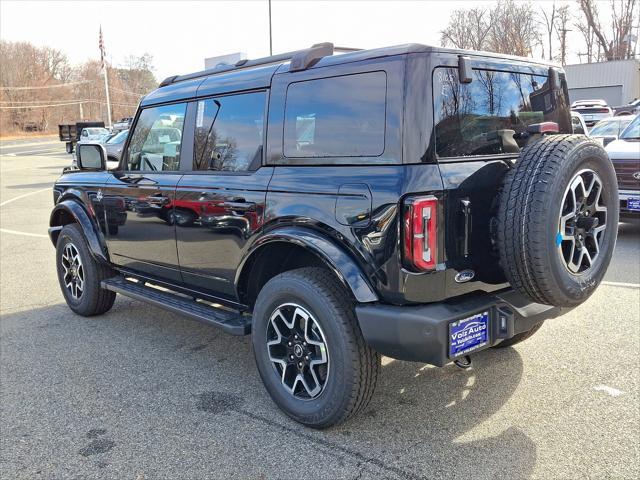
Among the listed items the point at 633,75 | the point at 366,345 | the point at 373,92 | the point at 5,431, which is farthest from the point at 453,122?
the point at 633,75

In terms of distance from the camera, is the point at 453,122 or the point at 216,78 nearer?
the point at 453,122

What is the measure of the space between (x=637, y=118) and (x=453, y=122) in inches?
285

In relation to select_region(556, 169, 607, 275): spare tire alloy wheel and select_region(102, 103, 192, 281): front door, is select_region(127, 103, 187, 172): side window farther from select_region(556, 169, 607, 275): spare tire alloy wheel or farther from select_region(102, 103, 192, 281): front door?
select_region(556, 169, 607, 275): spare tire alloy wheel

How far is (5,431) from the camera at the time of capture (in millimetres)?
3205

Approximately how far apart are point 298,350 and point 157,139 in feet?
7.09

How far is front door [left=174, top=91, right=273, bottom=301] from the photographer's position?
3.44 meters

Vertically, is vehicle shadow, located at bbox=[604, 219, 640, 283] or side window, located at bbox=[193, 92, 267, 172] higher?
side window, located at bbox=[193, 92, 267, 172]

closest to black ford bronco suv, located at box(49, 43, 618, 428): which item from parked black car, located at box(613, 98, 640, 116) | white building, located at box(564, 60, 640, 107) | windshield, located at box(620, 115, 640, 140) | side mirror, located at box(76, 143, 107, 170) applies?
side mirror, located at box(76, 143, 107, 170)

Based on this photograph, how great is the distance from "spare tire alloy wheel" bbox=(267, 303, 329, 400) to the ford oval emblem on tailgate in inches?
30.4

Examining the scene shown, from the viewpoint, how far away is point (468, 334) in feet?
9.06

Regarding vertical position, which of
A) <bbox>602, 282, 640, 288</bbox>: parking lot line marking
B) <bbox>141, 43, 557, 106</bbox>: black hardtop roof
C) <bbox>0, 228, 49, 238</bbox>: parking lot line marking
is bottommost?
A: <bbox>602, 282, 640, 288</bbox>: parking lot line marking

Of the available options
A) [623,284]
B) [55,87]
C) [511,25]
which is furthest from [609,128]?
[55,87]

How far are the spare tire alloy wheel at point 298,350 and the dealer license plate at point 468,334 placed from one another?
Answer: 2.27 feet

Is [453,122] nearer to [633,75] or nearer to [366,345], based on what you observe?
[366,345]
